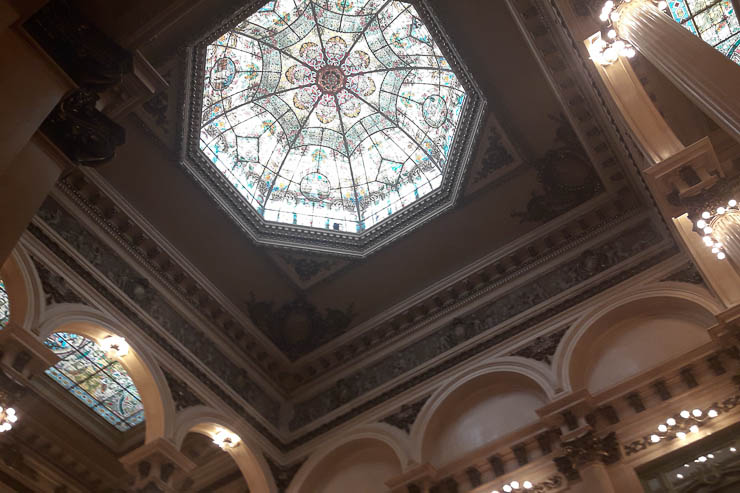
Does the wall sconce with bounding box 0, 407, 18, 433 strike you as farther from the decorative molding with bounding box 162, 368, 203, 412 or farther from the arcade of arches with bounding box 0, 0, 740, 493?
the decorative molding with bounding box 162, 368, 203, 412

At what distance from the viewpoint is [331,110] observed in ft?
40.0

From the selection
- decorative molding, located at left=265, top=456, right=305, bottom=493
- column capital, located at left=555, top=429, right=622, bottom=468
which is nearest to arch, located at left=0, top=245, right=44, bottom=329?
decorative molding, located at left=265, top=456, right=305, bottom=493

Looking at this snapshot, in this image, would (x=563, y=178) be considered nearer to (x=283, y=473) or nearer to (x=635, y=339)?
(x=635, y=339)

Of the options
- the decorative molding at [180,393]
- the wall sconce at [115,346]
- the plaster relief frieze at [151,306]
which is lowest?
the decorative molding at [180,393]

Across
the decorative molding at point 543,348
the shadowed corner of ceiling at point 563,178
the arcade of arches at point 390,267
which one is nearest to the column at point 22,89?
the arcade of arches at point 390,267

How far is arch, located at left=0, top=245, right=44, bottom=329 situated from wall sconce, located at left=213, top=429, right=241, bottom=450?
3246 millimetres

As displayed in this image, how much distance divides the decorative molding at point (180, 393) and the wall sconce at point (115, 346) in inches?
25.5

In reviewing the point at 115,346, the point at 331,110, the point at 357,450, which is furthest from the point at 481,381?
the point at 331,110

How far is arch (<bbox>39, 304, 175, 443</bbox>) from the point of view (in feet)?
28.3

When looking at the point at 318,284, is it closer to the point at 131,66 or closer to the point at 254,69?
the point at 254,69

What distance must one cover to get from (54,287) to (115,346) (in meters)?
1.15

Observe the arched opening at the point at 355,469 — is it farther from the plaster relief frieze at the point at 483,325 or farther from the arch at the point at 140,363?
the arch at the point at 140,363

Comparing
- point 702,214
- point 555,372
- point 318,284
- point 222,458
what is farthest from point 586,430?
point 222,458

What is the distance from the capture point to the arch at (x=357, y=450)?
9.88 m
